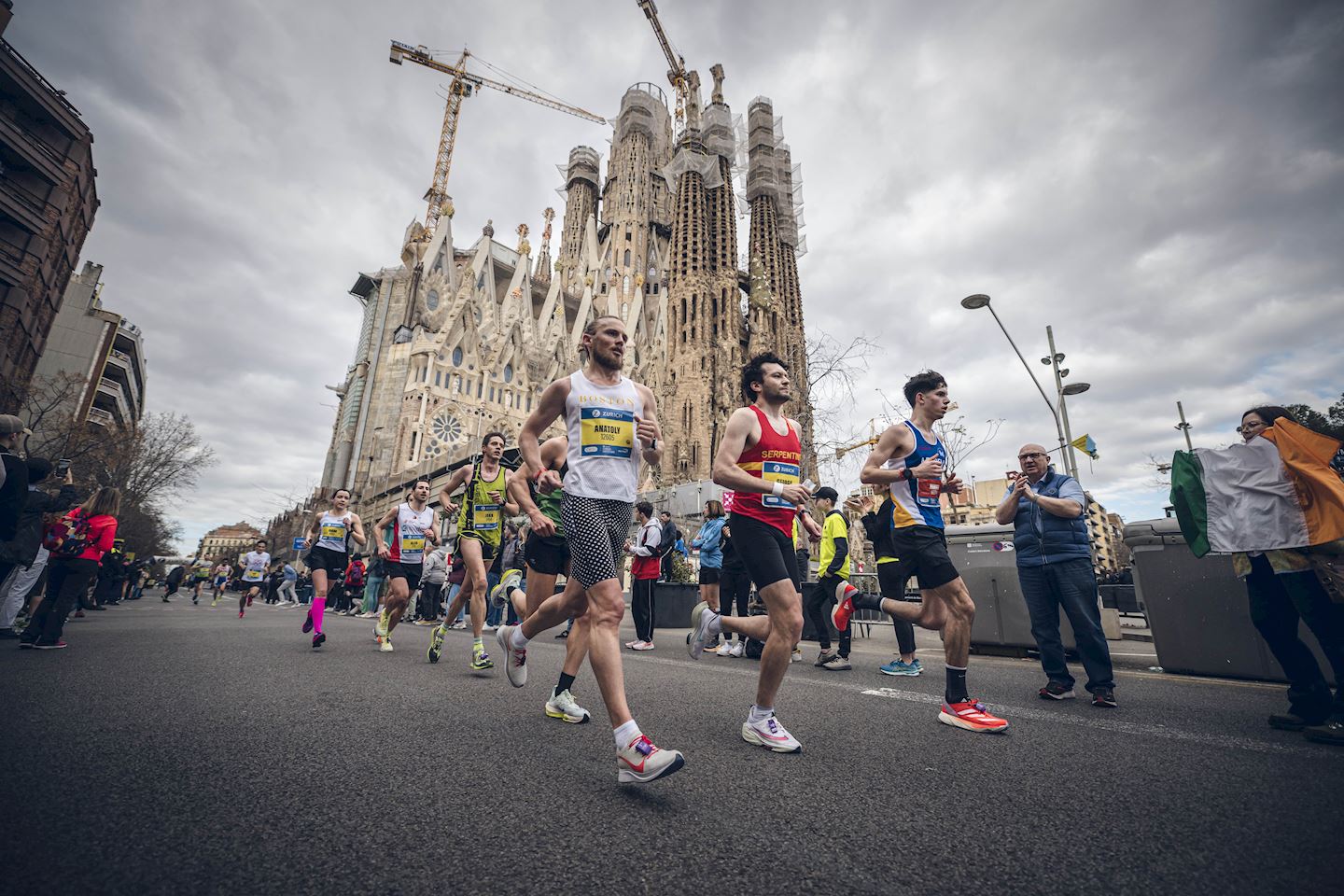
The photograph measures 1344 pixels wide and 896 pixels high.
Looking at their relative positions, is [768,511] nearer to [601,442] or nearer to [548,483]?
[601,442]

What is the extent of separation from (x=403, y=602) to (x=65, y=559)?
3.31 metres

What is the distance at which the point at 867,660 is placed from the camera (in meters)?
6.84

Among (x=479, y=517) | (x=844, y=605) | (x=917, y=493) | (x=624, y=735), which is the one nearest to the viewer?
(x=624, y=735)

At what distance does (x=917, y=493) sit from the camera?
3.75 m

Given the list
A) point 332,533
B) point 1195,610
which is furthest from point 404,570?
point 1195,610

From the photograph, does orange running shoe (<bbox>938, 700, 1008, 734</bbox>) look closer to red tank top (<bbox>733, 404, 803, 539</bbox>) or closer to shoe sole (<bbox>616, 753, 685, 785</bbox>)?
red tank top (<bbox>733, 404, 803, 539</bbox>)

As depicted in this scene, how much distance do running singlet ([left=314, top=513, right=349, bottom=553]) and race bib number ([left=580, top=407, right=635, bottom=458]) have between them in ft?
17.6

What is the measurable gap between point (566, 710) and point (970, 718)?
7.48ft

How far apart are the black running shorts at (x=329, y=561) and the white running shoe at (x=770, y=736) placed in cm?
547

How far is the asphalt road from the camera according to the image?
4.85 feet

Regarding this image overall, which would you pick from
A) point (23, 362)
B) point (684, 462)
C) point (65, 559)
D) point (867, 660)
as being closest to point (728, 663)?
point (867, 660)

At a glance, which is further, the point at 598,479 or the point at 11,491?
the point at 11,491

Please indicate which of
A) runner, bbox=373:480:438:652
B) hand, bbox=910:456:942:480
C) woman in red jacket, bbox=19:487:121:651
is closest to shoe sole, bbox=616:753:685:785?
hand, bbox=910:456:942:480

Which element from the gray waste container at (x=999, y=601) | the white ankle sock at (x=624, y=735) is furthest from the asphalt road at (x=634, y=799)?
the gray waste container at (x=999, y=601)
